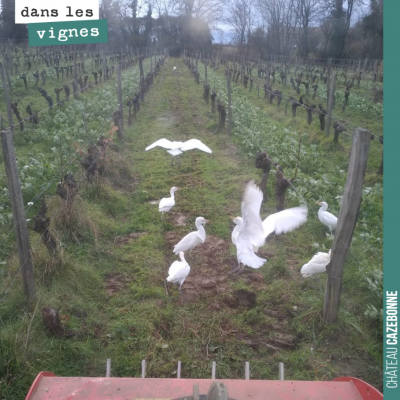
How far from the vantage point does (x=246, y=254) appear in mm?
4223

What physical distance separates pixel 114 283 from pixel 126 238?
1154mm

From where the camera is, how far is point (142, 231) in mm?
5867

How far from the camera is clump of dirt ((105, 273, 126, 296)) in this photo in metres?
4.44

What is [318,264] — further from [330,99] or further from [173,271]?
[330,99]

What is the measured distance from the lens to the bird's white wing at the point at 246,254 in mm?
4188

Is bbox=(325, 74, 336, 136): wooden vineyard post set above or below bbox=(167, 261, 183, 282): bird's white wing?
above

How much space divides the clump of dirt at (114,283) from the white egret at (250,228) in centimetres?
135

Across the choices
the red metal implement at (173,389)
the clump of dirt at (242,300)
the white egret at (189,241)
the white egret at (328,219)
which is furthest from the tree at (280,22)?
the red metal implement at (173,389)

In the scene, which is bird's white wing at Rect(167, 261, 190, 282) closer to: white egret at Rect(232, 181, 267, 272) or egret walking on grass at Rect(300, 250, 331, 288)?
white egret at Rect(232, 181, 267, 272)

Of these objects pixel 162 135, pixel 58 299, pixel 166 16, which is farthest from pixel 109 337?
pixel 166 16

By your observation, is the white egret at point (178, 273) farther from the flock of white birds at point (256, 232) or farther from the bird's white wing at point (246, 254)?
the bird's white wing at point (246, 254)

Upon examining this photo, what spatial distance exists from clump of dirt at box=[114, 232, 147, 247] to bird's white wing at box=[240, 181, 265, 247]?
6.53 feet

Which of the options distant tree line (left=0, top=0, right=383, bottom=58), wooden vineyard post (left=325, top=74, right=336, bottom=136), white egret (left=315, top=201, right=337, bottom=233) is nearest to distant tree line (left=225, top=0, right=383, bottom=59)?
distant tree line (left=0, top=0, right=383, bottom=58)

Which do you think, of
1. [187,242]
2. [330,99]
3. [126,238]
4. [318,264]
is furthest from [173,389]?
[330,99]
